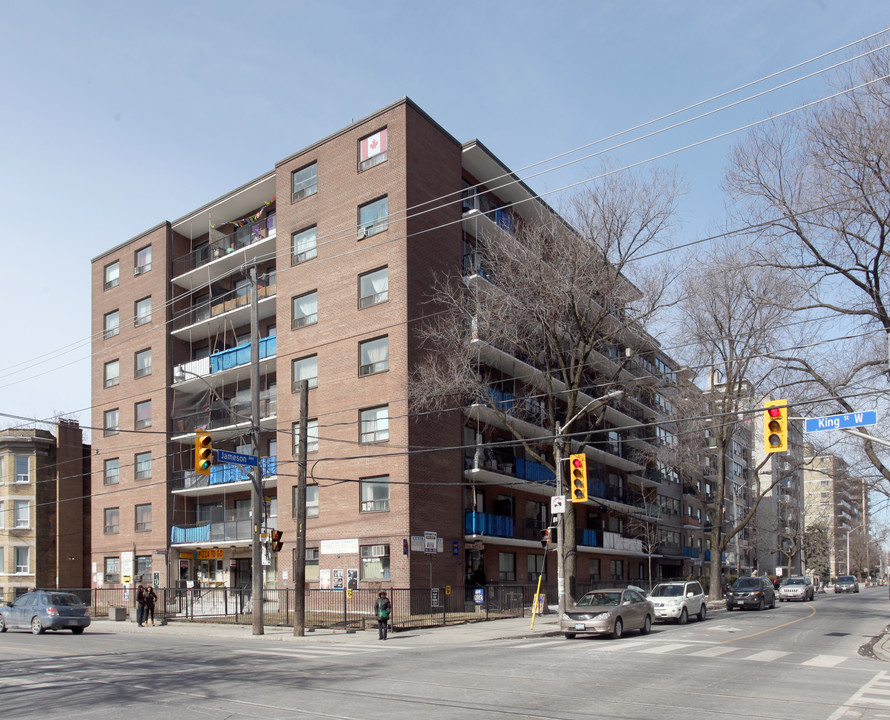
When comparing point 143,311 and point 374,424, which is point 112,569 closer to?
point 143,311

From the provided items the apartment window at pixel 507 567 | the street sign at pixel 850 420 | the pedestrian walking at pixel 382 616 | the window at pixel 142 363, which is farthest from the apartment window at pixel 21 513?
the street sign at pixel 850 420

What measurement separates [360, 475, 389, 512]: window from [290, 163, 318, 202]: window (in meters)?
14.5

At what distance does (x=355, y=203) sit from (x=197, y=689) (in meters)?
26.6

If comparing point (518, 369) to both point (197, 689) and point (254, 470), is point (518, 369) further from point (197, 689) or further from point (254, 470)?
point (197, 689)

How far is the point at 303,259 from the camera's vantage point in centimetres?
3916

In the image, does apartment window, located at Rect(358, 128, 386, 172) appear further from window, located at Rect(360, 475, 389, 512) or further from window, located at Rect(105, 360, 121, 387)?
window, located at Rect(105, 360, 121, 387)

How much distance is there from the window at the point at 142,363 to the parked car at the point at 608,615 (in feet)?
105

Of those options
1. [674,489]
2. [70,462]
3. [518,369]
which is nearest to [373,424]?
[518,369]

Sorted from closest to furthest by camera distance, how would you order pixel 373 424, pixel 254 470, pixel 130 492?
pixel 254 470, pixel 373 424, pixel 130 492

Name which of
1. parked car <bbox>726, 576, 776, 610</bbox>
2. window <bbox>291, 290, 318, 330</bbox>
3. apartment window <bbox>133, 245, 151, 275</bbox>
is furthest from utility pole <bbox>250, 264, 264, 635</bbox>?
parked car <bbox>726, 576, 776, 610</bbox>

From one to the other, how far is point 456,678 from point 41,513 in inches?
1911

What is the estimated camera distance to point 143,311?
4816cm

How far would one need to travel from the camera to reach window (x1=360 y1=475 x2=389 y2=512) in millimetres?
33812

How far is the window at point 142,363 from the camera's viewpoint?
4734 centimetres
